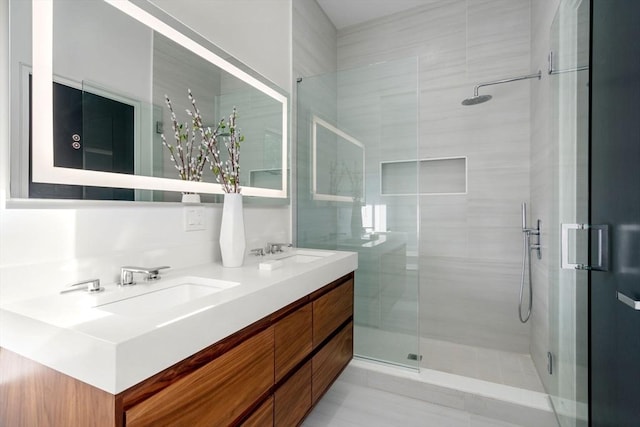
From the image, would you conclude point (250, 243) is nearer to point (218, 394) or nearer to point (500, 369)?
point (218, 394)

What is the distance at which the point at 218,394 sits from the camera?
2.88 feet

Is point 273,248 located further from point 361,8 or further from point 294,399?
point 361,8

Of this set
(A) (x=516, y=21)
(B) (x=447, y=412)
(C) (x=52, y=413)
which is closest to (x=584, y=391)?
(B) (x=447, y=412)

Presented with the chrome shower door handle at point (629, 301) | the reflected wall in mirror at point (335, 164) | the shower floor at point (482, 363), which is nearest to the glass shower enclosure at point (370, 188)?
the reflected wall in mirror at point (335, 164)

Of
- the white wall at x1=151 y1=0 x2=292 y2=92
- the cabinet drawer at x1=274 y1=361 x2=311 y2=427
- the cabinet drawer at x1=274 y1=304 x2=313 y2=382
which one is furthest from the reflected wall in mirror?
the cabinet drawer at x1=274 y1=361 x2=311 y2=427

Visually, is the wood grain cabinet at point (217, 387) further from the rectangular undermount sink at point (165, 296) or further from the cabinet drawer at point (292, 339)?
the rectangular undermount sink at point (165, 296)

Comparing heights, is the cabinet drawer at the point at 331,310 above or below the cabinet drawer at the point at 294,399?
above

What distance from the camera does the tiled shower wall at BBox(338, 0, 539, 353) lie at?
8.07 feet

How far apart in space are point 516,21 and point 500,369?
105 inches

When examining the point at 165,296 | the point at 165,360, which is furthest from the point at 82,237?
the point at 165,360

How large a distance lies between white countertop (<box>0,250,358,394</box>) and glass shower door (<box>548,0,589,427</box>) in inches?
52.9

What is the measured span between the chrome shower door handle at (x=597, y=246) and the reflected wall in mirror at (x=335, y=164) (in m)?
1.18

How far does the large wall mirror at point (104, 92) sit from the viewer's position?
907 millimetres

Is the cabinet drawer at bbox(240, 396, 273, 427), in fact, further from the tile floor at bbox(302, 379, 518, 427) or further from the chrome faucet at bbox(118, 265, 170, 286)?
the tile floor at bbox(302, 379, 518, 427)
